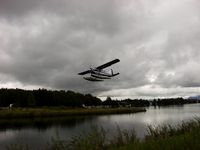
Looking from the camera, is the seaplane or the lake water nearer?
the lake water

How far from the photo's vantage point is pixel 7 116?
6125 cm

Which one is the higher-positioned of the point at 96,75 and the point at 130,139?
the point at 96,75

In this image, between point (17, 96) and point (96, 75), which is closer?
point (96, 75)

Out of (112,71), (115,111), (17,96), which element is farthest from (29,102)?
(112,71)

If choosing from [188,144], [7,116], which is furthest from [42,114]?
[188,144]

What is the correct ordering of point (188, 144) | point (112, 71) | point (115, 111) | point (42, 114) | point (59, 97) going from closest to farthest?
point (188, 144) < point (112, 71) < point (42, 114) < point (115, 111) < point (59, 97)

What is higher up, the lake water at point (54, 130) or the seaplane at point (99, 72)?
A: the seaplane at point (99, 72)

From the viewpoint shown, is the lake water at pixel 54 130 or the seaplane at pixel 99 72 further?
the seaplane at pixel 99 72

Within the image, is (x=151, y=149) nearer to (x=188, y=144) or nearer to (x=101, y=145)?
(x=188, y=144)

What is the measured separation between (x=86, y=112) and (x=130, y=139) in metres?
72.2

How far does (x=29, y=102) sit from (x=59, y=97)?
20782 millimetres

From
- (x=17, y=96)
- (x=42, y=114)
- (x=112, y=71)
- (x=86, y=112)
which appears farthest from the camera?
(x=17, y=96)

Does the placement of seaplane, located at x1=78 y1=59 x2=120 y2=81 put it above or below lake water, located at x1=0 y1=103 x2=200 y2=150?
above

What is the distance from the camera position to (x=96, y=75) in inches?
1443
